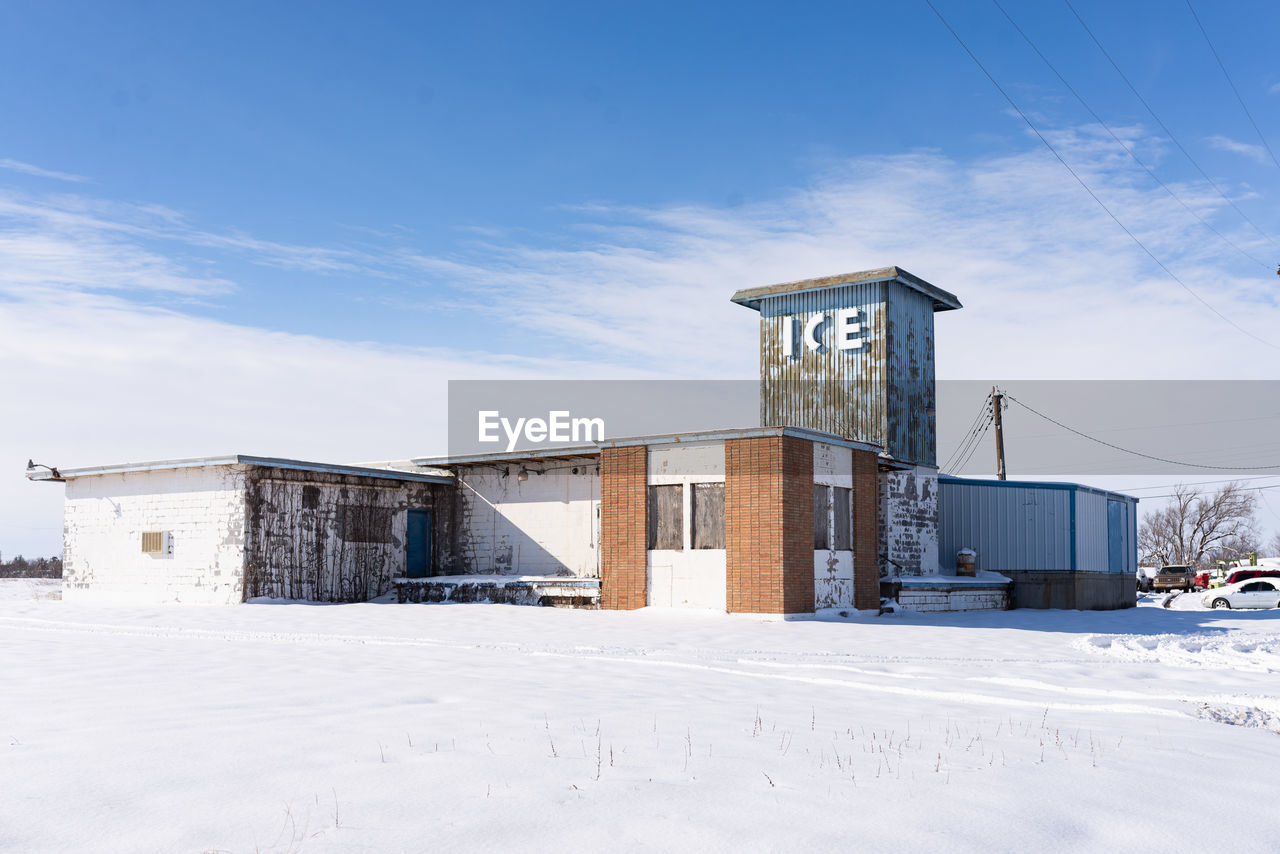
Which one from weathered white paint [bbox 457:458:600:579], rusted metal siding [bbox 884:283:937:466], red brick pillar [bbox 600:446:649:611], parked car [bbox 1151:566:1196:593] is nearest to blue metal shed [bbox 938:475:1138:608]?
rusted metal siding [bbox 884:283:937:466]

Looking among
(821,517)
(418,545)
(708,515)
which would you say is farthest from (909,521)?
(418,545)

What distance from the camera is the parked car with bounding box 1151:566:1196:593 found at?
174 ft

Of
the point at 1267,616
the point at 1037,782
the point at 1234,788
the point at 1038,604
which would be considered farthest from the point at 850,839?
the point at 1267,616

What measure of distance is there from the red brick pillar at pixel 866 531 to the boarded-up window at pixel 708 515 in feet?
10.7

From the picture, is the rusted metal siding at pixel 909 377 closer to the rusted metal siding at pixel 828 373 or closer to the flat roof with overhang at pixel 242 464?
the rusted metal siding at pixel 828 373

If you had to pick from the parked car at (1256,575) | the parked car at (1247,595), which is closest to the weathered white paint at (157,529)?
the parked car at (1247,595)

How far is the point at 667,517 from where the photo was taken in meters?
21.1

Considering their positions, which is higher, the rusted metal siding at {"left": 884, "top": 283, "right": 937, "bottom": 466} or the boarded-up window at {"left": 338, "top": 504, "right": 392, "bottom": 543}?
the rusted metal siding at {"left": 884, "top": 283, "right": 937, "bottom": 466}

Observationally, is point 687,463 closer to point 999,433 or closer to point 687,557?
point 687,557

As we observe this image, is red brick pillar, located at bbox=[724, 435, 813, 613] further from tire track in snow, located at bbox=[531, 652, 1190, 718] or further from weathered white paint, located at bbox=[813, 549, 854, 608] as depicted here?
tire track in snow, located at bbox=[531, 652, 1190, 718]

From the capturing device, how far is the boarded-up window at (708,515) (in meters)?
20.4

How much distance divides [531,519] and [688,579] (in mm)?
6835

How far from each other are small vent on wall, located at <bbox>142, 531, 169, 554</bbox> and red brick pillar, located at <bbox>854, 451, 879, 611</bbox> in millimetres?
15889

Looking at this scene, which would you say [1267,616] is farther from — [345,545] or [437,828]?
[437,828]
